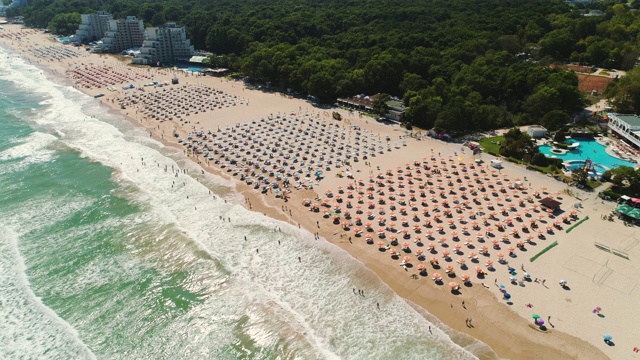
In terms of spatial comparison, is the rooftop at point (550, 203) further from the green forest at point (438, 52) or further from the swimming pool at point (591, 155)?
the green forest at point (438, 52)

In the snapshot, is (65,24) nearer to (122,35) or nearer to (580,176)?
(122,35)

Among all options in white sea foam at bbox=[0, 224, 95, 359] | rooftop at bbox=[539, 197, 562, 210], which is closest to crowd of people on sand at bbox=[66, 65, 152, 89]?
white sea foam at bbox=[0, 224, 95, 359]

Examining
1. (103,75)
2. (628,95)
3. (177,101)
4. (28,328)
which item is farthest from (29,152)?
(628,95)

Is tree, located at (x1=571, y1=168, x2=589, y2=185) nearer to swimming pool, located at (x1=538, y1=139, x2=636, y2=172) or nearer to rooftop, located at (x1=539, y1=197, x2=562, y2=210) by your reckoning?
swimming pool, located at (x1=538, y1=139, x2=636, y2=172)

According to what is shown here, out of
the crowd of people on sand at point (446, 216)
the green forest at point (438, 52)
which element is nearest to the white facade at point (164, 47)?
the green forest at point (438, 52)

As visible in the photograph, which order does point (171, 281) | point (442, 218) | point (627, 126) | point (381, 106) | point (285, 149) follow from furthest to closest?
point (381, 106) < point (285, 149) < point (627, 126) < point (442, 218) < point (171, 281)


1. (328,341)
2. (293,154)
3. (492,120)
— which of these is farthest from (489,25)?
(328,341)

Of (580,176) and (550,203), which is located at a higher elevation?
(580,176)
